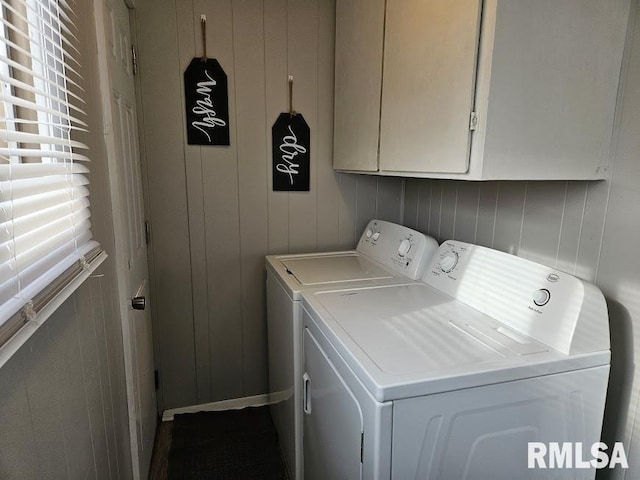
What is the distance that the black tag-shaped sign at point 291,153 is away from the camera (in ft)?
7.07

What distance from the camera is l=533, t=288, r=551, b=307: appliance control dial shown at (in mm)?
1154

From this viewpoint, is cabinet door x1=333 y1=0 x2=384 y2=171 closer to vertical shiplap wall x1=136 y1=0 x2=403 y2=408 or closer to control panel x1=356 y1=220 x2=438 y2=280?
vertical shiplap wall x1=136 y1=0 x2=403 y2=408

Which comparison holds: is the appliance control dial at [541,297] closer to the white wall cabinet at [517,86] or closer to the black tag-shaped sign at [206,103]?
the white wall cabinet at [517,86]

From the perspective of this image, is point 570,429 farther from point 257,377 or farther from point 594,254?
point 257,377

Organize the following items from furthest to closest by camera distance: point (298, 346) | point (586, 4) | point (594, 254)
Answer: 1. point (298, 346)
2. point (594, 254)
3. point (586, 4)

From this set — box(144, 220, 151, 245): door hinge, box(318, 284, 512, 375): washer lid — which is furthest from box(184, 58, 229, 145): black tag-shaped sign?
box(318, 284, 512, 375): washer lid

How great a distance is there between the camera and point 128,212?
61.5 inches

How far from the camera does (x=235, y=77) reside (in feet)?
6.72

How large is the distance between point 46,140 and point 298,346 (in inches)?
44.2

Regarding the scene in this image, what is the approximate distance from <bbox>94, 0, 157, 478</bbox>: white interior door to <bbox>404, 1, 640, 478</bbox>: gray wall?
1420 mm

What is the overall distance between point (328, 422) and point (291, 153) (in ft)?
4.64

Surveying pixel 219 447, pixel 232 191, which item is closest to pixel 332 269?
pixel 232 191

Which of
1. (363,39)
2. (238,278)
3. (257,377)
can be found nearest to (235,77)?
(363,39)

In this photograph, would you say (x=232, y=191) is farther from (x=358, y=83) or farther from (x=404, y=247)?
(x=404, y=247)
